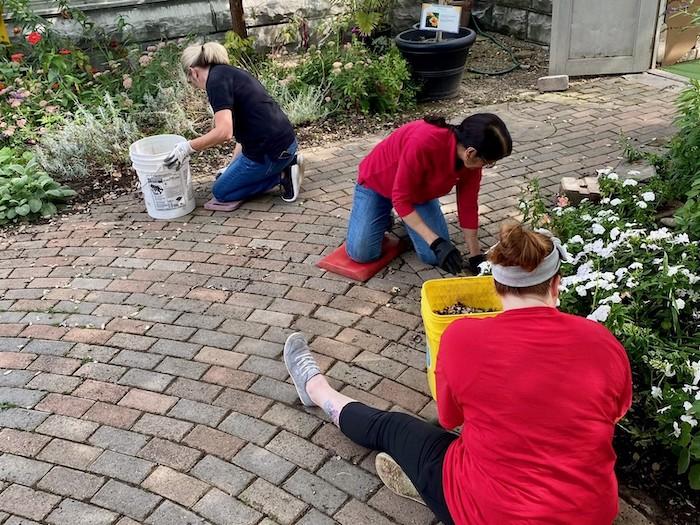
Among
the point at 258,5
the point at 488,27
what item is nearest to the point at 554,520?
the point at 258,5

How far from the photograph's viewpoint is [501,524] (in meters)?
1.76

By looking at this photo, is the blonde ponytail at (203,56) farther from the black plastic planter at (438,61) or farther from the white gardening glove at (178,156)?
the black plastic planter at (438,61)

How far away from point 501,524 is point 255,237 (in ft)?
9.18

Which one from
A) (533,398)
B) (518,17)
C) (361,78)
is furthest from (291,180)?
(518,17)

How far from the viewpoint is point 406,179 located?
3.35m

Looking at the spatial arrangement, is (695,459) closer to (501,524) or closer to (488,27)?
(501,524)

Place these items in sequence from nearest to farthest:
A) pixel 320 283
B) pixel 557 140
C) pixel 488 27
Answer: pixel 320 283 → pixel 557 140 → pixel 488 27

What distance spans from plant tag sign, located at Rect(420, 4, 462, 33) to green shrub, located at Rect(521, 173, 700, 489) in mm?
3077

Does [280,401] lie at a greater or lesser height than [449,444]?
lesser

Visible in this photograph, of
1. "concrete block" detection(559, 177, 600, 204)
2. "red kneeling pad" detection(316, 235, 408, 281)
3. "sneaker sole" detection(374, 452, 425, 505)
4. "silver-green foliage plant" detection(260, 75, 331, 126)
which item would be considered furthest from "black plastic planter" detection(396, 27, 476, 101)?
"sneaker sole" detection(374, 452, 425, 505)

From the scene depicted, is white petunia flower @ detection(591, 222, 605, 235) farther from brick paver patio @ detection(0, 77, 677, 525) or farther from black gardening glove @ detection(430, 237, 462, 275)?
brick paver patio @ detection(0, 77, 677, 525)

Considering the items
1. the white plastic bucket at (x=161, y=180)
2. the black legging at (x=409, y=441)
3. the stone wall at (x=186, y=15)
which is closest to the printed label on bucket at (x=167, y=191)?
the white plastic bucket at (x=161, y=180)

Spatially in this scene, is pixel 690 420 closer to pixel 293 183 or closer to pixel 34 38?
pixel 293 183

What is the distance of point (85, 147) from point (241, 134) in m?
1.61
